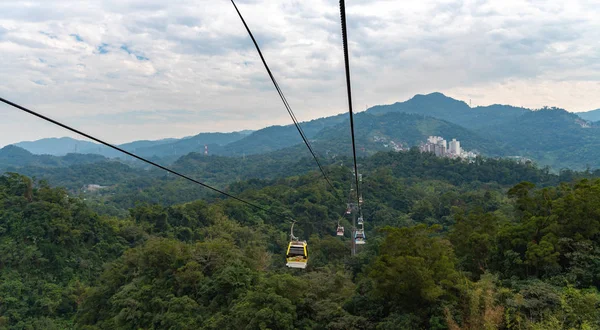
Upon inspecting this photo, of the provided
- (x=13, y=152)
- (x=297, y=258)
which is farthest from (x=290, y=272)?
(x=13, y=152)

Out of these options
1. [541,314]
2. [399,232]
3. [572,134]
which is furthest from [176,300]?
[572,134]

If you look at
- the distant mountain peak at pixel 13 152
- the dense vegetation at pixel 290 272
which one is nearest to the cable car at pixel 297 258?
the dense vegetation at pixel 290 272

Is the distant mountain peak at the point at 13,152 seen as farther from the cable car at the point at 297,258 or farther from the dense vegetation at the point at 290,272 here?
the cable car at the point at 297,258

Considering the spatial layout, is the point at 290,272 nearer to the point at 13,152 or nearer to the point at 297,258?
the point at 297,258

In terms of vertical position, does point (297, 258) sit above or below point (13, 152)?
below

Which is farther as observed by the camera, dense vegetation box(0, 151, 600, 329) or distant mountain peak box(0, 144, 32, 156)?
distant mountain peak box(0, 144, 32, 156)

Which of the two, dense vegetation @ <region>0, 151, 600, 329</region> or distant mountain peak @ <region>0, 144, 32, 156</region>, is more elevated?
distant mountain peak @ <region>0, 144, 32, 156</region>

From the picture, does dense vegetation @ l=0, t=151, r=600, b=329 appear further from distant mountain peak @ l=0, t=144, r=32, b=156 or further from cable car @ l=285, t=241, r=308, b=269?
distant mountain peak @ l=0, t=144, r=32, b=156

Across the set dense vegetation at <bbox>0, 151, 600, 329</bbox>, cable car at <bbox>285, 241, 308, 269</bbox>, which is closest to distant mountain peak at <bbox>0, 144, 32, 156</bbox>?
dense vegetation at <bbox>0, 151, 600, 329</bbox>

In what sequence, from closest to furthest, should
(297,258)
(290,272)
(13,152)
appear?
(297,258), (290,272), (13,152)
